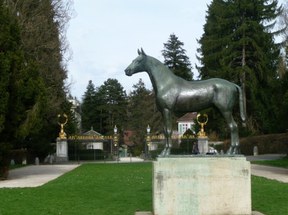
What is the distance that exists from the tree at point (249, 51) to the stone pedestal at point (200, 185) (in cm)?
4009

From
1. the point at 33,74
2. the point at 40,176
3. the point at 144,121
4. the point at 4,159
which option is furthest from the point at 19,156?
the point at 144,121

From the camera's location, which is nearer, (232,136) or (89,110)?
(232,136)

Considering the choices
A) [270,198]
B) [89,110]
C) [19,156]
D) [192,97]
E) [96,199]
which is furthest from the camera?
[89,110]

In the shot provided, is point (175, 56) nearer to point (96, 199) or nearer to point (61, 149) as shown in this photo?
point (61, 149)

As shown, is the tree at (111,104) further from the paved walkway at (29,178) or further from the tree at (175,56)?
the paved walkway at (29,178)

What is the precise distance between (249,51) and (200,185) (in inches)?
1701

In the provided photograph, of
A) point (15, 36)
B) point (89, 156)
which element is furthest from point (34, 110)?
point (89, 156)

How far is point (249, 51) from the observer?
50.1 metres

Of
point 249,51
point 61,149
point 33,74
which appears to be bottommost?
point 61,149

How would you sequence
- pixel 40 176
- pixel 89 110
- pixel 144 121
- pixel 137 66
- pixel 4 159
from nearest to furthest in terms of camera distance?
pixel 137 66
pixel 4 159
pixel 40 176
pixel 144 121
pixel 89 110

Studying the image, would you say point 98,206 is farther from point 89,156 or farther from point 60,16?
point 89,156

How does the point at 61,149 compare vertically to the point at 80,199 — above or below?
above

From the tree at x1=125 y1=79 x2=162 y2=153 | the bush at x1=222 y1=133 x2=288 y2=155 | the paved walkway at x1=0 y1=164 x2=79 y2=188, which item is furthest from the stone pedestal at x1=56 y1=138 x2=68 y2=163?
the tree at x1=125 y1=79 x2=162 y2=153

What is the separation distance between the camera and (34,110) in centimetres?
2114
